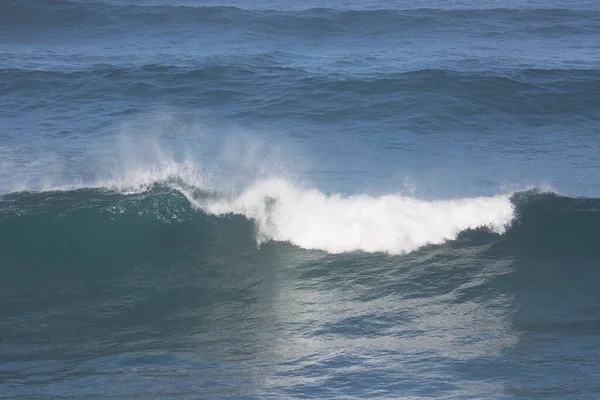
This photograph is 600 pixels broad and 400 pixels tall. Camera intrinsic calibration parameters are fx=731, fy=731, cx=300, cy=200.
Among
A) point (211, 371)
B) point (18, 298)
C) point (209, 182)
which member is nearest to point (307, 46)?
point (209, 182)

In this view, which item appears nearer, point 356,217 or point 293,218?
point 293,218

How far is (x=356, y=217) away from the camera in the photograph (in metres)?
15.1

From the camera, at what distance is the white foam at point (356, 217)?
47.5 feet

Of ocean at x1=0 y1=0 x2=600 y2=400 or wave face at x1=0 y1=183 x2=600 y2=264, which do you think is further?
wave face at x1=0 y1=183 x2=600 y2=264

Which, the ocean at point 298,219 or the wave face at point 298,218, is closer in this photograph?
the ocean at point 298,219

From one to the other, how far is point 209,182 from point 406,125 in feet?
22.9

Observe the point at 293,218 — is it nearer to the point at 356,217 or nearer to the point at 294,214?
the point at 294,214

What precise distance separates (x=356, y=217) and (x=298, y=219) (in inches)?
47.3

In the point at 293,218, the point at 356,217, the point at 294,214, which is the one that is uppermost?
the point at 294,214

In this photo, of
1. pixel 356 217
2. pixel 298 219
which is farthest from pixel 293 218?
pixel 356 217

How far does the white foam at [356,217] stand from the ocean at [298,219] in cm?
5

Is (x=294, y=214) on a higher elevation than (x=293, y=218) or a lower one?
higher

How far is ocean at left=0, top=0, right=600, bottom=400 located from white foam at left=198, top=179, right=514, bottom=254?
5 centimetres

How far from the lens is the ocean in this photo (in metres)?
10.3
